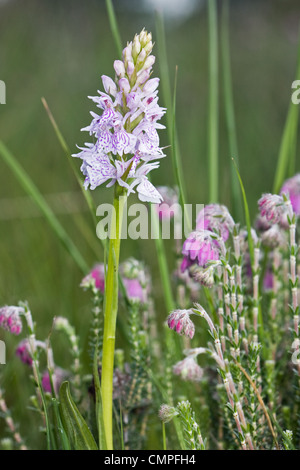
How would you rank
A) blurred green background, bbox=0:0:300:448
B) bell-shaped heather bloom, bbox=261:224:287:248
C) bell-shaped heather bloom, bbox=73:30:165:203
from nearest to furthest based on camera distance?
bell-shaped heather bloom, bbox=73:30:165:203
bell-shaped heather bloom, bbox=261:224:287:248
blurred green background, bbox=0:0:300:448

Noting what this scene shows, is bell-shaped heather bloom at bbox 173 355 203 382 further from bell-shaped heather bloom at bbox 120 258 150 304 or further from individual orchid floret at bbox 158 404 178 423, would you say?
bell-shaped heather bloom at bbox 120 258 150 304

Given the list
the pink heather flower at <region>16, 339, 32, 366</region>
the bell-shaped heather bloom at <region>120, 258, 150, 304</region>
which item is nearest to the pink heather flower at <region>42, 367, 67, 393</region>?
the pink heather flower at <region>16, 339, 32, 366</region>

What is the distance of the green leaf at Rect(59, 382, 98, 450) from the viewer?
2.20 feet

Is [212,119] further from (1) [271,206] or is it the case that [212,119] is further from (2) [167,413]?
(2) [167,413]

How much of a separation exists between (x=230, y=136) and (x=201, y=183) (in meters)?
1.14

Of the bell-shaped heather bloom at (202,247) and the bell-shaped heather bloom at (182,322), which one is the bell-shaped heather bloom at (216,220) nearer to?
the bell-shaped heather bloom at (202,247)

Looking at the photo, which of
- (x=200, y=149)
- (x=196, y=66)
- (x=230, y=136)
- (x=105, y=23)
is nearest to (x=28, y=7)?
(x=105, y=23)

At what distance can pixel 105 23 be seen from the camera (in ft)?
15.1

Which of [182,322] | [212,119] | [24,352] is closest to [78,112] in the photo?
[212,119]

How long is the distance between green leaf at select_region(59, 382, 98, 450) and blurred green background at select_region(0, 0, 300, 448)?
367 millimetres

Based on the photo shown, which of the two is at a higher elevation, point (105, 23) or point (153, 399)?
point (105, 23)

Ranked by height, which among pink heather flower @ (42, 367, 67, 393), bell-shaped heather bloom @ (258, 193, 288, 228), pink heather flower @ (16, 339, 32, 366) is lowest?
pink heather flower @ (42, 367, 67, 393)
